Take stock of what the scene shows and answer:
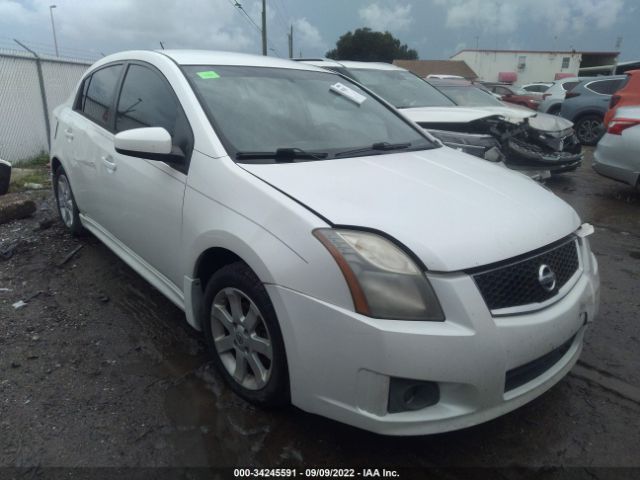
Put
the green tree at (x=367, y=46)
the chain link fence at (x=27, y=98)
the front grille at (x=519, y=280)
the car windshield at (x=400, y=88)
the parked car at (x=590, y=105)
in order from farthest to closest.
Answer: the green tree at (x=367, y=46), the parked car at (x=590, y=105), the chain link fence at (x=27, y=98), the car windshield at (x=400, y=88), the front grille at (x=519, y=280)

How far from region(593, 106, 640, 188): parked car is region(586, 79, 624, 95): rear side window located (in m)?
5.91

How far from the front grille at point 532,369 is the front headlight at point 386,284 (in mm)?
434

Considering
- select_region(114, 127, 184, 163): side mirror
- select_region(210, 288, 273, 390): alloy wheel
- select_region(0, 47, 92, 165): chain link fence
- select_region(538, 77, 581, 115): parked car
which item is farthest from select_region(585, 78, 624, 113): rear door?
select_region(210, 288, 273, 390): alloy wheel

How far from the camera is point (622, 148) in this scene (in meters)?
6.20

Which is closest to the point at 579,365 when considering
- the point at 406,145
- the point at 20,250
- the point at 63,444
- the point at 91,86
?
the point at 406,145

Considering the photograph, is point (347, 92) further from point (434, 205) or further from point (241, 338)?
point (241, 338)

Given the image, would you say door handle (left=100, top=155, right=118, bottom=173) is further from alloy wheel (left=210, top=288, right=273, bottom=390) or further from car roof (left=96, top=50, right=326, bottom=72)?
alloy wheel (left=210, top=288, right=273, bottom=390)

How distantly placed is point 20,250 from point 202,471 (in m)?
3.37

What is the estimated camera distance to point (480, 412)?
1980 mm

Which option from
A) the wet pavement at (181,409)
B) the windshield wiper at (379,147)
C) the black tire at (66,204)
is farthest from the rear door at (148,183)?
the black tire at (66,204)

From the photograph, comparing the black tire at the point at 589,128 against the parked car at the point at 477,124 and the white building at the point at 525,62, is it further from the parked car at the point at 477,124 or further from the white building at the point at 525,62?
the white building at the point at 525,62

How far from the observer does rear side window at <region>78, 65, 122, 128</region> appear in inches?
146

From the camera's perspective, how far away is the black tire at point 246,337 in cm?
217

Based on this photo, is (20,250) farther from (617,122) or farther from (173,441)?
(617,122)
